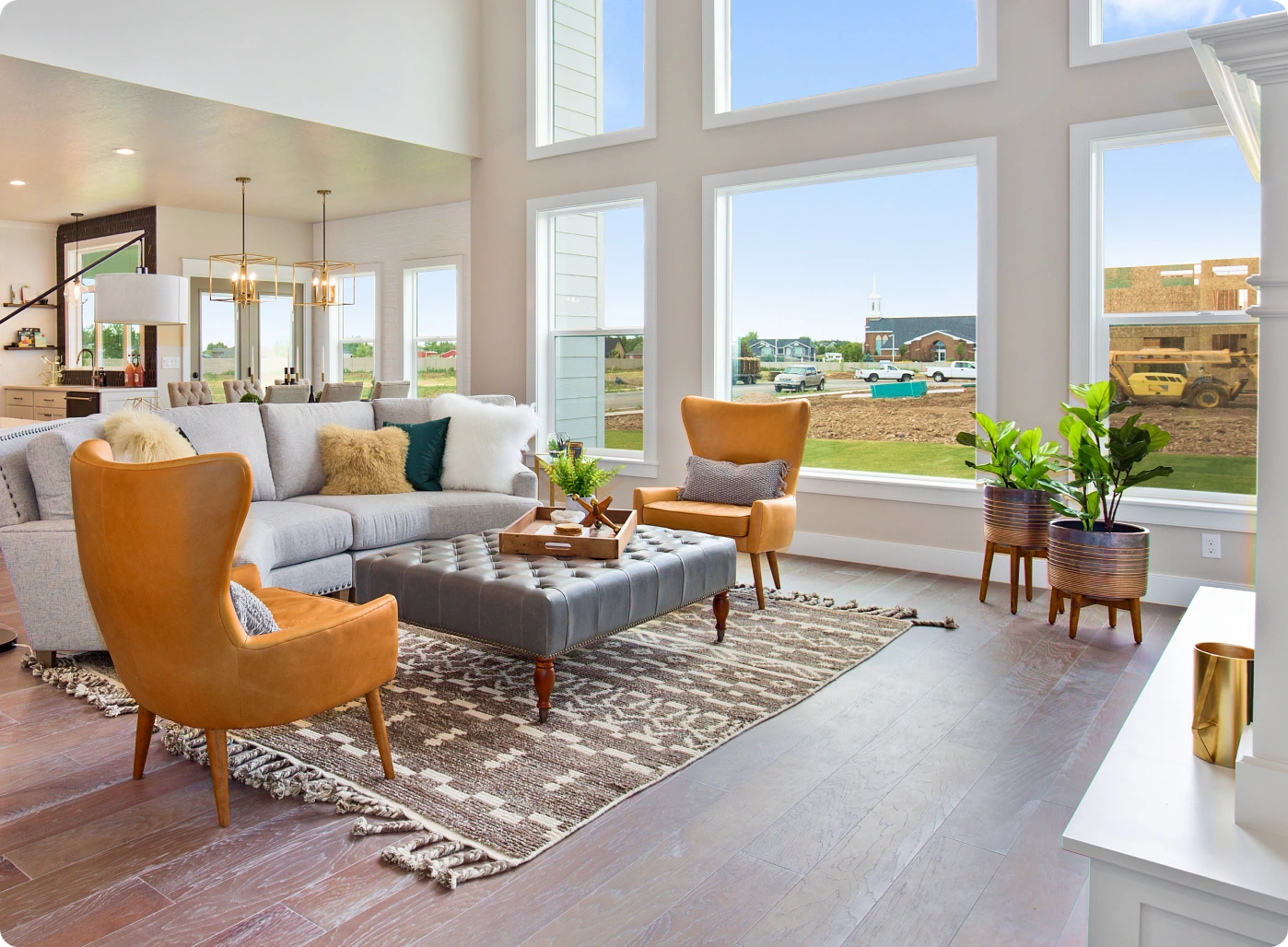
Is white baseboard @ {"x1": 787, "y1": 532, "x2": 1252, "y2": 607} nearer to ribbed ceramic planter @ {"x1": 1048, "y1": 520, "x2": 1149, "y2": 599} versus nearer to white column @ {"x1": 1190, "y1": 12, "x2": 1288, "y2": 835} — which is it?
ribbed ceramic planter @ {"x1": 1048, "y1": 520, "x2": 1149, "y2": 599}

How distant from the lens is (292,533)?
405 cm

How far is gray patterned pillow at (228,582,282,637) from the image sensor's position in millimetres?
2314

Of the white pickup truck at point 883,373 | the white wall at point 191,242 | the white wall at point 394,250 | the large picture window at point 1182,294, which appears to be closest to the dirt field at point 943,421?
the large picture window at point 1182,294

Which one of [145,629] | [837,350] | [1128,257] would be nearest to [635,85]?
Answer: [837,350]

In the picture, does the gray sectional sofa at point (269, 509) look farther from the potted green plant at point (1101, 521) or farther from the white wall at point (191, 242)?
the white wall at point (191, 242)

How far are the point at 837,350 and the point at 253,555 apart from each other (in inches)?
141

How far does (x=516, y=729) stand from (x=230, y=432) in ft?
7.91

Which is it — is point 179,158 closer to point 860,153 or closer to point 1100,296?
point 860,153

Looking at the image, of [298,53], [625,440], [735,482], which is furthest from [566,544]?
[298,53]

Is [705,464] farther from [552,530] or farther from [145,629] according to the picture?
[145,629]

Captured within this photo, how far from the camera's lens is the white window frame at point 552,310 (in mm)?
6086

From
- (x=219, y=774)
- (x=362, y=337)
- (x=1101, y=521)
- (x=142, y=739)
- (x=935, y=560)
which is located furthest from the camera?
(x=362, y=337)

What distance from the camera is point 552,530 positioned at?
3.62 metres

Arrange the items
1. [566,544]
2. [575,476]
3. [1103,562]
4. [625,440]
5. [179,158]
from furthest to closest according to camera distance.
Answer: [179,158] < [625,440] < [1103,562] < [575,476] < [566,544]
